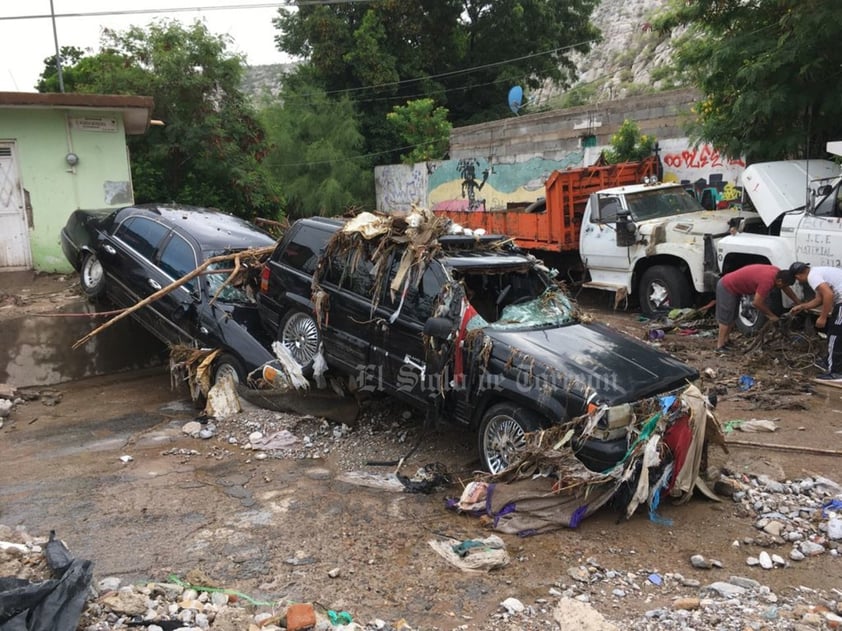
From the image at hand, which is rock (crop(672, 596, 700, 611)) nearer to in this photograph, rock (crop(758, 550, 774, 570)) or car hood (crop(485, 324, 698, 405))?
rock (crop(758, 550, 774, 570))

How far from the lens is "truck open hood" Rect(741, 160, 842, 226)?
9.40 metres

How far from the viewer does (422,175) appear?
81.7 ft

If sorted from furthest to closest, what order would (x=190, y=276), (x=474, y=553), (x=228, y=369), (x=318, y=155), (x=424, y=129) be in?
(x=318, y=155) → (x=424, y=129) → (x=190, y=276) → (x=228, y=369) → (x=474, y=553)

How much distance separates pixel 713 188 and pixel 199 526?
492 inches

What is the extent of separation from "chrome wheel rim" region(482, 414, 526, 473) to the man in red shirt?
4.77m

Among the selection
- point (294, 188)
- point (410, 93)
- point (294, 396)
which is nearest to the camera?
point (294, 396)

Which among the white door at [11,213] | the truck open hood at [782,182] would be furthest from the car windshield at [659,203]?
the white door at [11,213]

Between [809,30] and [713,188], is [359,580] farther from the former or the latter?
[713,188]

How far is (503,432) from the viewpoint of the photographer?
5.25 meters

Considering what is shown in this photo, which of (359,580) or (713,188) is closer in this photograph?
(359,580)

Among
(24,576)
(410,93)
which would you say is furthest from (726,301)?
(410,93)

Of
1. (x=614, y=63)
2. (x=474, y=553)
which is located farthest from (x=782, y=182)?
(x=614, y=63)

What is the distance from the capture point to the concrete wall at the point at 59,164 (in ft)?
38.0

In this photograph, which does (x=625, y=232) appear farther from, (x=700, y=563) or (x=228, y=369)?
(x=700, y=563)
